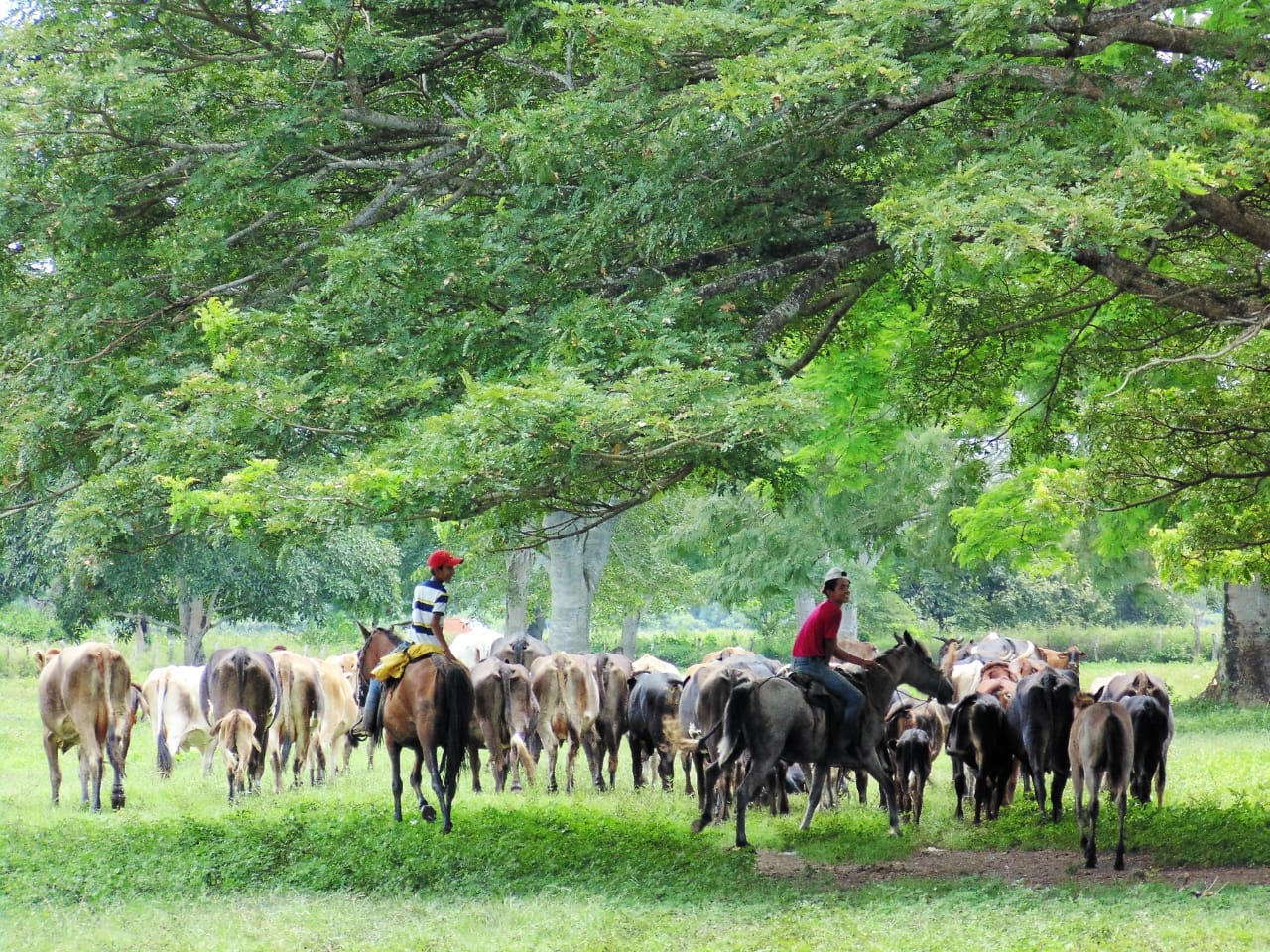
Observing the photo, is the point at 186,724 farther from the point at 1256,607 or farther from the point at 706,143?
the point at 1256,607

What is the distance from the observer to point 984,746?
14602 mm

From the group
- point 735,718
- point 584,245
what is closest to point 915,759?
point 735,718

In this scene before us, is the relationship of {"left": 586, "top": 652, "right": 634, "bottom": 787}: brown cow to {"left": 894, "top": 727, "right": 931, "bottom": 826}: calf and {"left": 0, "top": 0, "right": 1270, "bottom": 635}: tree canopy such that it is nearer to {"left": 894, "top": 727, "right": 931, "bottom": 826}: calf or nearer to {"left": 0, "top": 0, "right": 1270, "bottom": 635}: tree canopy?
{"left": 894, "top": 727, "right": 931, "bottom": 826}: calf

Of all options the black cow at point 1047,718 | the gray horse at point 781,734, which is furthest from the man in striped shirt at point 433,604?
the black cow at point 1047,718

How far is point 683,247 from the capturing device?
12.8m

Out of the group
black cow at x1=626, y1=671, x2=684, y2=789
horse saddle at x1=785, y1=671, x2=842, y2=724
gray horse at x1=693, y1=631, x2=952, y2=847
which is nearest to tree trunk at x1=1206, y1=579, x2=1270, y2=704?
black cow at x1=626, y1=671, x2=684, y2=789

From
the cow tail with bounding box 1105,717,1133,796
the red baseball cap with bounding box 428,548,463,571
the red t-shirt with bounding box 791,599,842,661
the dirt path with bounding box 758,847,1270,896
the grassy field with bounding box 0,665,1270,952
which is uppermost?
the red baseball cap with bounding box 428,548,463,571

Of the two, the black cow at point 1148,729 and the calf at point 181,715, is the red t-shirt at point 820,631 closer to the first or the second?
the black cow at point 1148,729

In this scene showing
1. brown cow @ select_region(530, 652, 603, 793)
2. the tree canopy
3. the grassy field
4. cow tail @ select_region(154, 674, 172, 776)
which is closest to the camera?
the grassy field

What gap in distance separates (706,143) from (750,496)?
80.4ft

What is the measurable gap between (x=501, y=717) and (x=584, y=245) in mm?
6186

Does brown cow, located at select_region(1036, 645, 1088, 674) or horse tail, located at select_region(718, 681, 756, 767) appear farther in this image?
brown cow, located at select_region(1036, 645, 1088, 674)

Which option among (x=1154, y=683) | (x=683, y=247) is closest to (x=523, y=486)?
(x=683, y=247)

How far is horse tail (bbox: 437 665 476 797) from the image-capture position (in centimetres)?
1341
